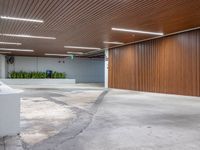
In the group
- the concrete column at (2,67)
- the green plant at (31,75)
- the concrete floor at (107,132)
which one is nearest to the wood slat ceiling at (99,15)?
the concrete floor at (107,132)

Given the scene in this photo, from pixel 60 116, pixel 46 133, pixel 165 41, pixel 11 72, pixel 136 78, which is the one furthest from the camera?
pixel 11 72

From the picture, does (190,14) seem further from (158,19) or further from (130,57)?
(130,57)

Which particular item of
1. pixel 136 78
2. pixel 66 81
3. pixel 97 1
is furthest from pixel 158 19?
pixel 66 81

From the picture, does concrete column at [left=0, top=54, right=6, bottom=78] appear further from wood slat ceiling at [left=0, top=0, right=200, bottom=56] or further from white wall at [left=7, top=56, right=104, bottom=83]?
wood slat ceiling at [left=0, top=0, right=200, bottom=56]

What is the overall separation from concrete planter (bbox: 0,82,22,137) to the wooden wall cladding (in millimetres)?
9045

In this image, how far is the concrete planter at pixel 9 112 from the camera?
4.16 meters

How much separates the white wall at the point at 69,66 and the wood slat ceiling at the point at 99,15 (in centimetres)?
1584

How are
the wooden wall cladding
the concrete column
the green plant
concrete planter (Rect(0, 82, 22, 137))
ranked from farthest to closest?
the concrete column → the green plant → the wooden wall cladding → concrete planter (Rect(0, 82, 22, 137))

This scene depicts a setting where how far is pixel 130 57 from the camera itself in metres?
16.6

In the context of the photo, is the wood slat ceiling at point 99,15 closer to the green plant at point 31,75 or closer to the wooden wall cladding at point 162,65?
the wooden wall cladding at point 162,65

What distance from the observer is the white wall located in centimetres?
2802

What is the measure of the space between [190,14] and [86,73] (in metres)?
22.6

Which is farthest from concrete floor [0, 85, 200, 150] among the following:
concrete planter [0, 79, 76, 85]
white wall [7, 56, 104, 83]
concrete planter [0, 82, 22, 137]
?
white wall [7, 56, 104, 83]

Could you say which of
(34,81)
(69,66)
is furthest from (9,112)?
(69,66)
